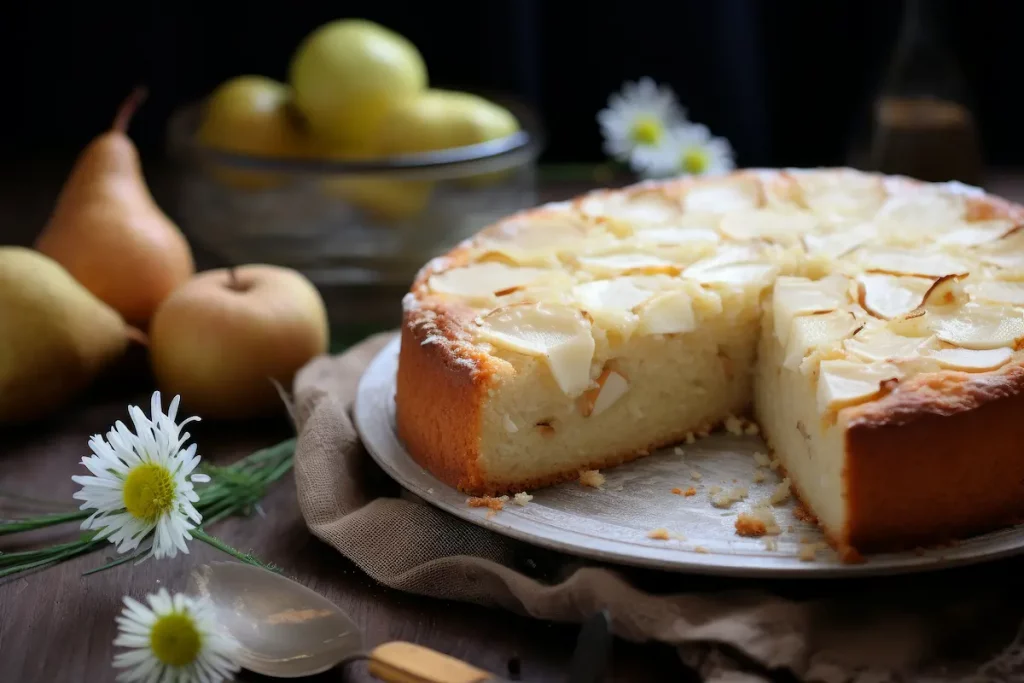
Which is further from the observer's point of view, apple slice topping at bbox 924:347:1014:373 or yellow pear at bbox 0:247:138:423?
yellow pear at bbox 0:247:138:423

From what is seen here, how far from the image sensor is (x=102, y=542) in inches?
81.1

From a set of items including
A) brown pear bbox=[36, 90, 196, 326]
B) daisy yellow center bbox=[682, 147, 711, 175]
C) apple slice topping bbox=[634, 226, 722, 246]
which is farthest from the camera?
A: daisy yellow center bbox=[682, 147, 711, 175]

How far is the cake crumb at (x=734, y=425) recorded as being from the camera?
2.33m

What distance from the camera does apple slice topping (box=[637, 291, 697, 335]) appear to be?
221cm

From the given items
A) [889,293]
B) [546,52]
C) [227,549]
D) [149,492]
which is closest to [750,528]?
[889,293]

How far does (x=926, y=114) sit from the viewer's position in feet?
Answer: 10.6

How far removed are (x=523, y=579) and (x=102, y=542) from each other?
0.80m

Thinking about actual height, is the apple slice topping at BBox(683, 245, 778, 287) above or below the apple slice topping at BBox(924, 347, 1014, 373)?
below

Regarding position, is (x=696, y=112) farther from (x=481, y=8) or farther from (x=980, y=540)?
(x=980, y=540)

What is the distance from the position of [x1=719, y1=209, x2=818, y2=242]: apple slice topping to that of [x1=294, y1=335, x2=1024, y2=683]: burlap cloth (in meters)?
0.90

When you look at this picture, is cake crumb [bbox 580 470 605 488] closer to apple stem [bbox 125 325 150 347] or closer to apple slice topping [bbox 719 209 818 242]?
apple slice topping [bbox 719 209 818 242]

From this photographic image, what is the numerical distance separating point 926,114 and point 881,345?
1500 mm

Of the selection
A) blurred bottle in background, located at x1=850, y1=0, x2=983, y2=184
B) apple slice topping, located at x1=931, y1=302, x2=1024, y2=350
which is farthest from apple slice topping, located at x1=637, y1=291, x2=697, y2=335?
blurred bottle in background, located at x1=850, y1=0, x2=983, y2=184

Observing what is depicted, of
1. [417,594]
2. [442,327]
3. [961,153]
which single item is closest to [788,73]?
[961,153]
